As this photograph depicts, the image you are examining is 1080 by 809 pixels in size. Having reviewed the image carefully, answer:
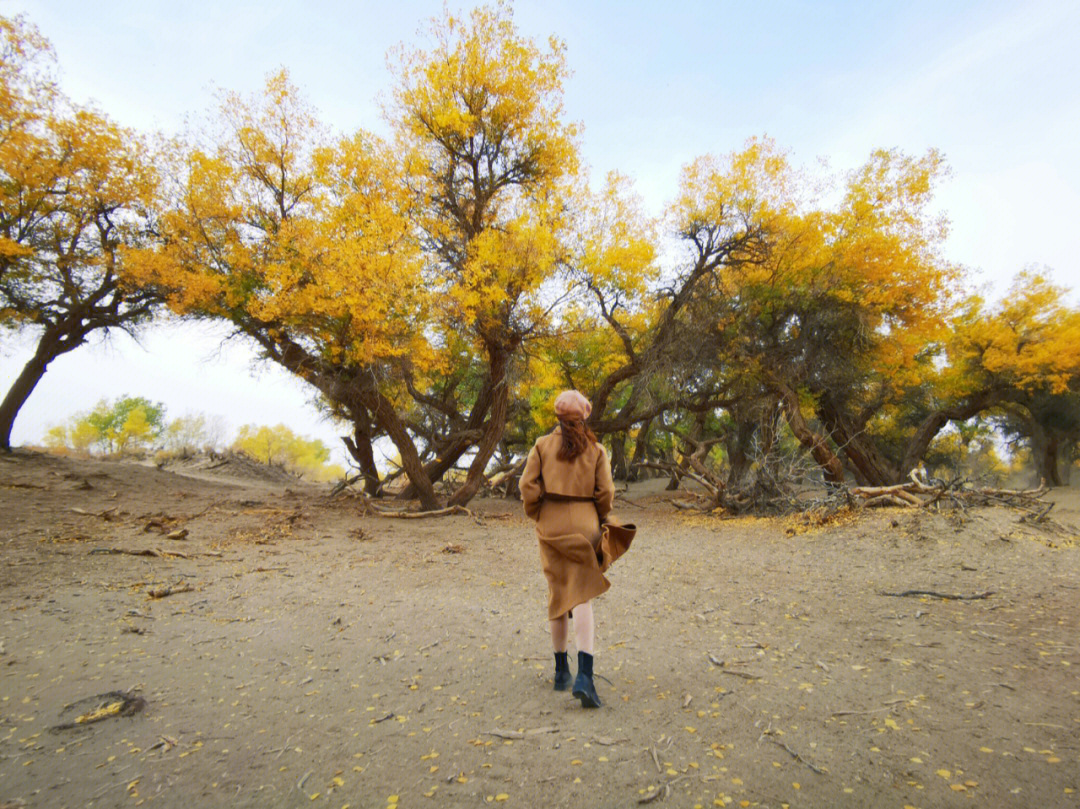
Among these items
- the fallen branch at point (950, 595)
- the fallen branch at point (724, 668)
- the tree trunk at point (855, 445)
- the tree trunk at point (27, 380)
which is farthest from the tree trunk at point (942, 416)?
the tree trunk at point (27, 380)

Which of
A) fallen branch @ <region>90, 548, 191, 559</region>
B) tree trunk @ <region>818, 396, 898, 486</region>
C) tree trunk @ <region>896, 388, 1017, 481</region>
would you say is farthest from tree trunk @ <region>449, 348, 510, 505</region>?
tree trunk @ <region>896, 388, 1017, 481</region>

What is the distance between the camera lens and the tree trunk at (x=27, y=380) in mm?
12422

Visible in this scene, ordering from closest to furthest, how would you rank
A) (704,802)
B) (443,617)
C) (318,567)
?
(704,802)
(443,617)
(318,567)

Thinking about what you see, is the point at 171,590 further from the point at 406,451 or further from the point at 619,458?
the point at 619,458

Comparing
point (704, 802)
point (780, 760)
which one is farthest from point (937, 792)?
point (704, 802)

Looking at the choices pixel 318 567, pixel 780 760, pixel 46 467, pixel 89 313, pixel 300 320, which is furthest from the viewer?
pixel 89 313

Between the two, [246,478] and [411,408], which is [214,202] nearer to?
[411,408]

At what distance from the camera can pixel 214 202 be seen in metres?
10.5

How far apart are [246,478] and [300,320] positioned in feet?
34.0

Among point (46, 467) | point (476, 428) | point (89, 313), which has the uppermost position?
point (89, 313)

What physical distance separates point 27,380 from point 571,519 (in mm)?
15487

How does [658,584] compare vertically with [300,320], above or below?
below

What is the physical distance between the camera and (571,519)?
315cm

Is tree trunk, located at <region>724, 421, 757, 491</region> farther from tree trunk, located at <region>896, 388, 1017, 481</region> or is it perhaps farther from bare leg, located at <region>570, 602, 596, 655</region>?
bare leg, located at <region>570, 602, 596, 655</region>
